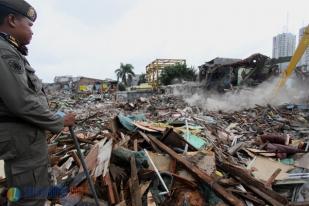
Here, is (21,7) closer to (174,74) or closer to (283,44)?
(283,44)

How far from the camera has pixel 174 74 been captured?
32062 mm

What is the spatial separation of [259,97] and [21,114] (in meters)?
13.3

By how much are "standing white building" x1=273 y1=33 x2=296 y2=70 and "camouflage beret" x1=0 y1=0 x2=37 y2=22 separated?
27.8 metres

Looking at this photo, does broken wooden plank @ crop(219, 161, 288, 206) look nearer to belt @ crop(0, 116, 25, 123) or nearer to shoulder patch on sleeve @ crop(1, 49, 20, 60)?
belt @ crop(0, 116, 25, 123)

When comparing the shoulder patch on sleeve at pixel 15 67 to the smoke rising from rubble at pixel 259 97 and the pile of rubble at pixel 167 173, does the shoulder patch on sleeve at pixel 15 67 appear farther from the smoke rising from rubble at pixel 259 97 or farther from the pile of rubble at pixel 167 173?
the smoke rising from rubble at pixel 259 97

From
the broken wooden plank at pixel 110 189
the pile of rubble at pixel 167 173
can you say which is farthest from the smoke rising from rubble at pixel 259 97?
the broken wooden plank at pixel 110 189

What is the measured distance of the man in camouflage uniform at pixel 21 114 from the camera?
5.60ft

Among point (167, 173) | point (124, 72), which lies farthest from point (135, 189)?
point (124, 72)

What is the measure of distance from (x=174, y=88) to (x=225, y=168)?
1885cm

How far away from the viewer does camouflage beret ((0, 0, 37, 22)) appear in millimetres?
1806

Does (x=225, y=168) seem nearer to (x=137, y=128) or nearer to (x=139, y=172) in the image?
(x=139, y=172)

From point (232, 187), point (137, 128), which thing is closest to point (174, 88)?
→ point (137, 128)

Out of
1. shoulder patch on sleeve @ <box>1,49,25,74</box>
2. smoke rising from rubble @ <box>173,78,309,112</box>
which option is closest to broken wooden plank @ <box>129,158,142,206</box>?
shoulder patch on sleeve @ <box>1,49,25,74</box>

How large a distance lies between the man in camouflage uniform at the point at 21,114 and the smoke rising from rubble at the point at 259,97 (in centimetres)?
1173
